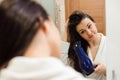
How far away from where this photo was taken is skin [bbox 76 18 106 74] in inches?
40.9

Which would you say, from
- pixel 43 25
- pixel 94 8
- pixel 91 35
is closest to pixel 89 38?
pixel 91 35

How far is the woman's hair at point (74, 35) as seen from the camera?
1.06 meters

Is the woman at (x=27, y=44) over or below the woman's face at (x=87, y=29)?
over

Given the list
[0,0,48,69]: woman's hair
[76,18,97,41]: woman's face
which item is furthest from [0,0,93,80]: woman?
[76,18,97,41]: woman's face

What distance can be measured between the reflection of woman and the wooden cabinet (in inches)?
0.8

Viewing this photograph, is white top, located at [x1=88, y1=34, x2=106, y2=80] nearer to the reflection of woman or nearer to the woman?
the reflection of woman

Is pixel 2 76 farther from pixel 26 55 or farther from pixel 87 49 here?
pixel 87 49

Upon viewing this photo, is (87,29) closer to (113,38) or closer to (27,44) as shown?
(113,38)

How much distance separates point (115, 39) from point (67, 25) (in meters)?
0.24

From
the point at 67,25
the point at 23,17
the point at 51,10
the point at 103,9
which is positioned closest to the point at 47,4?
the point at 51,10

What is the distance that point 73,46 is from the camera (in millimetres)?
1102

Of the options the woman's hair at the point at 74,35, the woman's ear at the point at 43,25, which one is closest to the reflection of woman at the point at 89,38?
the woman's hair at the point at 74,35

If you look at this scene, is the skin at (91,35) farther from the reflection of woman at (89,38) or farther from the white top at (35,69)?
the white top at (35,69)

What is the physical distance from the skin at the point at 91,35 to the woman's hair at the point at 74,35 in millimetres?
16
